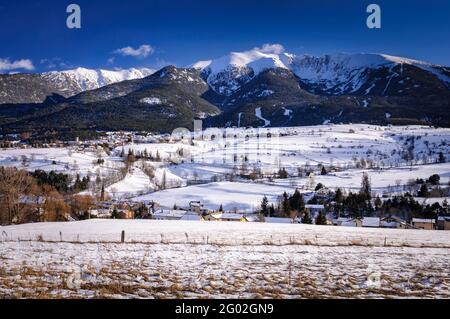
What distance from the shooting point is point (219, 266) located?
12086 mm

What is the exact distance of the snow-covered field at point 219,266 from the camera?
9203mm

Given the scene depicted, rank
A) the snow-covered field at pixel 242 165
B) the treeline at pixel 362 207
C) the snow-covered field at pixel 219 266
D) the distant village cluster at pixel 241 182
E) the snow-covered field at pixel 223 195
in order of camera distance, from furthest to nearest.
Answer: the snow-covered field at pixel 242 165
the snow-covered field at pixel 223 195
the treeline at pixel 362 207
the distant village cluster at pixel 241 182
the snow-covered field at pixel 219 266

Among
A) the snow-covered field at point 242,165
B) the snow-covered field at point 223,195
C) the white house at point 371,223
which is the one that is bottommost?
the white house at point 371,223

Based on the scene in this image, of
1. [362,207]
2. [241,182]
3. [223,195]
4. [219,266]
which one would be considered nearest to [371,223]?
[362,207]

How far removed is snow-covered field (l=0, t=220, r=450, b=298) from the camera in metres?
9.20

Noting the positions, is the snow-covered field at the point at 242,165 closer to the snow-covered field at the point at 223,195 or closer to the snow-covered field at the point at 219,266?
the snow-covered field at the point at 223,195

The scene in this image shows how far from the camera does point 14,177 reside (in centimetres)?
3672

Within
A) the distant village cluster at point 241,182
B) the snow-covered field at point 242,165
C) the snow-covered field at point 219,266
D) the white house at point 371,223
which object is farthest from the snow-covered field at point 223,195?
the snow-covered field at point 219,266

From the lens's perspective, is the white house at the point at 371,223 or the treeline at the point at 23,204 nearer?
the treeline at the point at 23,204

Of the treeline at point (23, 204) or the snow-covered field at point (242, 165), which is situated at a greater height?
the snow-covered field at point (242, 165)

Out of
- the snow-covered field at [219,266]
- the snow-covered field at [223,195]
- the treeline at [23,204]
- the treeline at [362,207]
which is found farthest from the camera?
the snow-covered field at [223,195]

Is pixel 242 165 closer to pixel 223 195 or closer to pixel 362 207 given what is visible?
pixel 223 195
